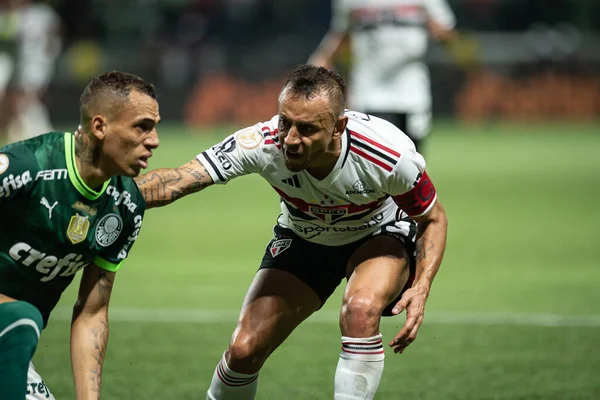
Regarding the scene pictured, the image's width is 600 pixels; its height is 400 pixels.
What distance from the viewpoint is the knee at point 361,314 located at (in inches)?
185

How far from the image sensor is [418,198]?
5.03 meters

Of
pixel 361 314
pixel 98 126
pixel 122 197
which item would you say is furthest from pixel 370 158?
pixel 98 126

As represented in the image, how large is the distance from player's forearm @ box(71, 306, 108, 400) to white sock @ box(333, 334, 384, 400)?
1.05m

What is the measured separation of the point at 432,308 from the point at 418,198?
3206 millimetres

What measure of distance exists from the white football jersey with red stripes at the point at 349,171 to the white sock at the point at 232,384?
868 millimetres

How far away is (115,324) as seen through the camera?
755 centimetres

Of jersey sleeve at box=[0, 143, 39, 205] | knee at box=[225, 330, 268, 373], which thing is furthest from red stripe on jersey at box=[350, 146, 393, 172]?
jersey sleeve at box=[0, 143, 39, 205]

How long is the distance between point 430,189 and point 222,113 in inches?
717

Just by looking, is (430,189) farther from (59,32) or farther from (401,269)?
(59,32)

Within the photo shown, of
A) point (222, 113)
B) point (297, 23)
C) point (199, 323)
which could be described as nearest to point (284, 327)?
point (199, 323)

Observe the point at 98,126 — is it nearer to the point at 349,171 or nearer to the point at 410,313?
the point at 349,171

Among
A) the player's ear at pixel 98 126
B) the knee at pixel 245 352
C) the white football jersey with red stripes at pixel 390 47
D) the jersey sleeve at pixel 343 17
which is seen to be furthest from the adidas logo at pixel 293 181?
the jersey sleeve at pixel 343 17

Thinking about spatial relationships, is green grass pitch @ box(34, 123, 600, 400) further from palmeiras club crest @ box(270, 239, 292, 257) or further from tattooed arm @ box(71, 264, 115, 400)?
tattooed arm @ box(71, 264, 115, 400)

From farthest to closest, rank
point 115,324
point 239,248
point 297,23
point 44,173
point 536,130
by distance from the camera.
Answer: point 297,23, point 536,130, point 239,248, point 115,324, point 44,173
